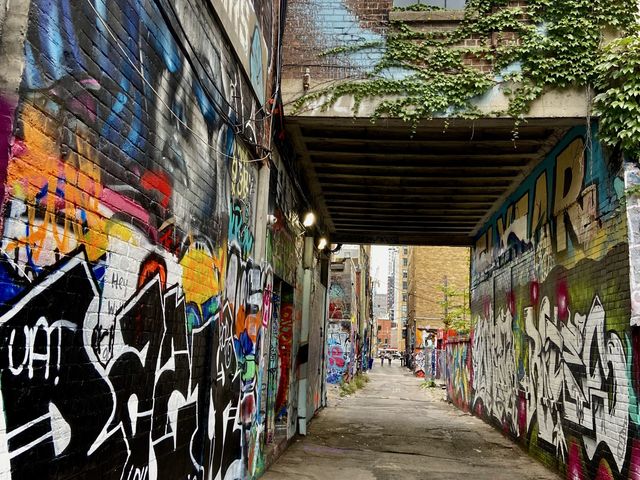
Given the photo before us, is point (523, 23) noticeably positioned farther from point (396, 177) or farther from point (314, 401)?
point (314, 401)

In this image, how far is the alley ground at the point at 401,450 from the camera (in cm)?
805

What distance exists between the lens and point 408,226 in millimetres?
14766

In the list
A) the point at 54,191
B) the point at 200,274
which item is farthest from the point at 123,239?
the point at 200,274

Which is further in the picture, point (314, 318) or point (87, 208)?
point (314, 318)

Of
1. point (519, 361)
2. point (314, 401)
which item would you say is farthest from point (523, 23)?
point (314, 401)

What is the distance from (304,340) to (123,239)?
27.1ft

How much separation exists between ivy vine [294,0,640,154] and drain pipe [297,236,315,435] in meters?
4.21

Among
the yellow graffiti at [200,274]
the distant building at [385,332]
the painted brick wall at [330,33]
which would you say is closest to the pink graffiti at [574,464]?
the yellow graffiti at [200,274]

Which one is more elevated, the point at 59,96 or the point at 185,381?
the point at 59,96

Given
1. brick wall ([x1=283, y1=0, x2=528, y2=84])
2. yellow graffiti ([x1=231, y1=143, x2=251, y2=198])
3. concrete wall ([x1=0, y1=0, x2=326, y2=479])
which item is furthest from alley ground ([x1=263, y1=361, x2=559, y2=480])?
brick wall ([x1=283, y1=0, x2=528, y2=84])

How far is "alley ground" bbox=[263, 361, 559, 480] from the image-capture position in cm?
805

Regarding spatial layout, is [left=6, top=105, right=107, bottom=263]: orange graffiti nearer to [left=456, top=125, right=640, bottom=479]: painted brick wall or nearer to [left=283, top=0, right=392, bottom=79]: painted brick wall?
[left=283, top=0, right=392, bottom=79]: painted brick wall

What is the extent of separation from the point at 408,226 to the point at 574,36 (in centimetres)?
806

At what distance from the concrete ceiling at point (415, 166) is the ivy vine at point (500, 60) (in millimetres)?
344
